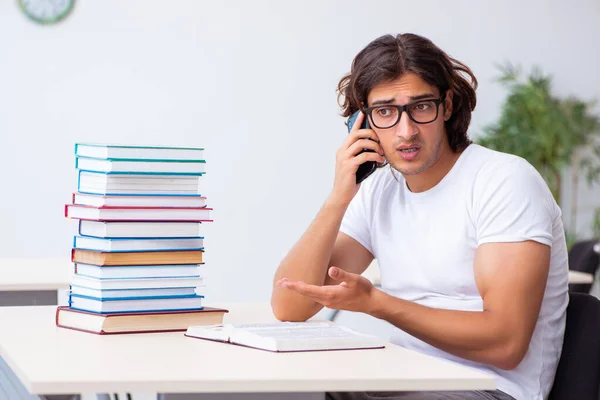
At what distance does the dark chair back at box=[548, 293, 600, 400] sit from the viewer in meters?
1.77

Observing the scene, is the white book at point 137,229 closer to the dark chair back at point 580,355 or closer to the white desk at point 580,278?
the dark chair back at point 580,355

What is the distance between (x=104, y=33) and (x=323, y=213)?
339 centimetres

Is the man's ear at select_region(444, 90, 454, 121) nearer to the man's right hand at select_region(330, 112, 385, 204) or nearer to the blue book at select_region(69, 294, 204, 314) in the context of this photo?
the man's right hand at select_region(330, 112, 385, 204)

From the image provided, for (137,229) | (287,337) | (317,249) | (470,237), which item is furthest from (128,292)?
(470,237)

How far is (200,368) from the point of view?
1.37m

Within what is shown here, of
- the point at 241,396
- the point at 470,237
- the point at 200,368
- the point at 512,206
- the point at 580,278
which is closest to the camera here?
the point at 200,368

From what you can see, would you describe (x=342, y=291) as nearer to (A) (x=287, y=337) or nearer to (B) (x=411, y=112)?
(A) (x=287, y=337)

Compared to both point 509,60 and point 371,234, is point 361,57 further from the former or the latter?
point 509,60

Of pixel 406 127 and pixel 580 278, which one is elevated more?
pixel 406 127

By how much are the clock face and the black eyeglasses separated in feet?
11.3

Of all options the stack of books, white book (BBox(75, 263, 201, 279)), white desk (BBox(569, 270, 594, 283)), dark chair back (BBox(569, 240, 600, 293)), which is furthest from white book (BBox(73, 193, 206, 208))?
dark chair back (BBox(569, 240, 600, 293))

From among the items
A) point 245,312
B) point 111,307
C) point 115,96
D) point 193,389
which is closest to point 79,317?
point 111,307

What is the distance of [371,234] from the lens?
2.23 metres

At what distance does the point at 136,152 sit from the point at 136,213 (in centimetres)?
12
